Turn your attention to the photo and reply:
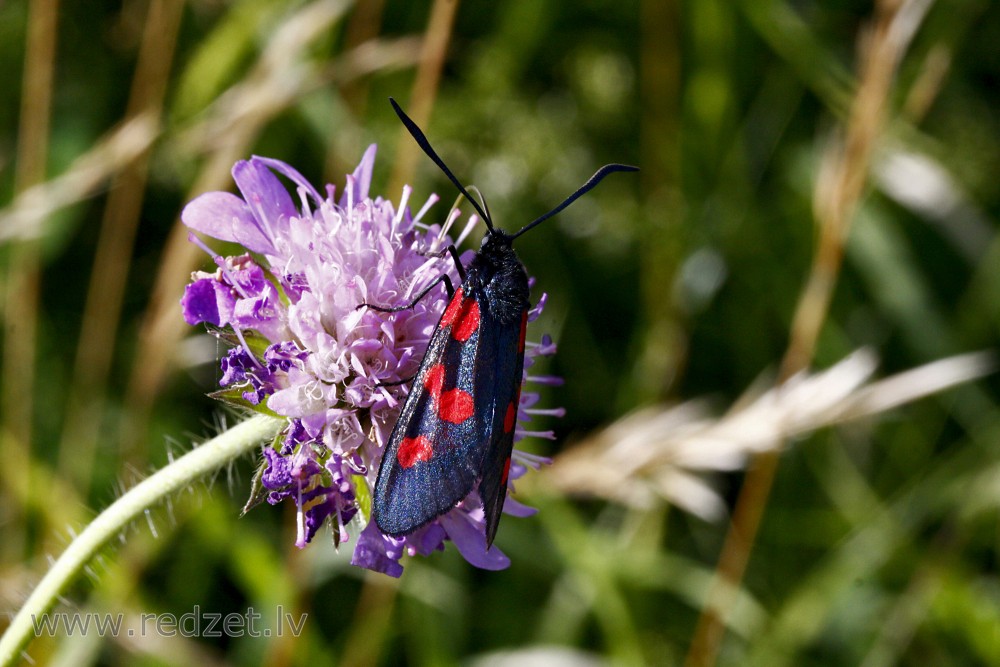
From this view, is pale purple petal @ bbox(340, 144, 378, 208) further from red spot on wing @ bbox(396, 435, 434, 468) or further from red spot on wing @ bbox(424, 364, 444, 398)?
red spot on wing @ bbox(396, 435, 434, 468)

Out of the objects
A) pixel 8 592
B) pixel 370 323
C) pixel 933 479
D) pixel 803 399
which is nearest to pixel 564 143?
pixel 803 399

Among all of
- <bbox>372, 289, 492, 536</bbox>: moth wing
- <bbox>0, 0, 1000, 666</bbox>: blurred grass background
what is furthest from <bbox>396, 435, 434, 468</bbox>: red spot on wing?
<bbox>0, 0, 1000, 666</bbox>: blurred grass background

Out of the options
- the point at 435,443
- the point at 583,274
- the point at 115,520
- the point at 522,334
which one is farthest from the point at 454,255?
the point at 583,274

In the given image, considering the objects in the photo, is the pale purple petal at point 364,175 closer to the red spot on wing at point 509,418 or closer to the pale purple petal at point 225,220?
the pale purple petal at point 225,220

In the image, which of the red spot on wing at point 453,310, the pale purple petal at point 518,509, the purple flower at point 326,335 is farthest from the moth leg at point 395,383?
the pale purple petal at point 518,509

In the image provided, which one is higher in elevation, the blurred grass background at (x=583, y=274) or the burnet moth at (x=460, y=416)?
the blurred grass background at (x=583, y=274)

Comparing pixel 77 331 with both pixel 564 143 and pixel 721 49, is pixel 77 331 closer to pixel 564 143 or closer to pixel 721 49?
pixel 564 143

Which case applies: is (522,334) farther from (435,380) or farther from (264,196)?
(264,196)
